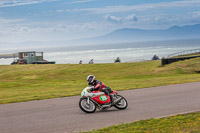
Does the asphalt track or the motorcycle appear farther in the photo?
the motorcycle

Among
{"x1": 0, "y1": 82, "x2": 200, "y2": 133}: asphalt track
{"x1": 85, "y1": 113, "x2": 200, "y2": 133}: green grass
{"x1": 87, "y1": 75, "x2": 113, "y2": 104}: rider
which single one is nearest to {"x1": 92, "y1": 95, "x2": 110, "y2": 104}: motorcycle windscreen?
{"x1": 87, "y1": 75, "x2": 113, "y2": 104}: rider

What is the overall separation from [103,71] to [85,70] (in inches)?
95.1

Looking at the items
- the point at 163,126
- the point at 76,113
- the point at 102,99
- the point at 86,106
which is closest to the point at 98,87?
the point at 102,99

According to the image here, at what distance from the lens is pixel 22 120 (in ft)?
34.0

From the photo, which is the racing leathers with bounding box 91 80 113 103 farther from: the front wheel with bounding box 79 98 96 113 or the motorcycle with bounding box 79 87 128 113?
the front wheel with bounding box 79 98 96 113

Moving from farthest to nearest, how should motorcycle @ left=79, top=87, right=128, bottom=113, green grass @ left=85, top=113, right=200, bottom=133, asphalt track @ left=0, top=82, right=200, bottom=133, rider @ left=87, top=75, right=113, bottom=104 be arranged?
rider @ left=87, top=75, right=113, bottom=104 < motorcycle @ left=79, top=87, right=128, bottom=113 < asphalt track @ left=0, top=82, right=200, bottom=133 < green grass @ left=85, top=113, right=200, bottom=133

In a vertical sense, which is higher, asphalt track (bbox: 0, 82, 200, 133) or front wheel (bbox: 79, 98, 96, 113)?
front wheel (bbox: 79, 98, 96, 113)

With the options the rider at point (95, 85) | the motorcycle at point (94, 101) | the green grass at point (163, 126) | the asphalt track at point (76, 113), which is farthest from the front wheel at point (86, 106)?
the green grass at point (163, 126)

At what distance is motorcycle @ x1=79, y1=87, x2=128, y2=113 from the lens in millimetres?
11586

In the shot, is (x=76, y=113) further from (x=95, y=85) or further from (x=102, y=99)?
(x=95, y=85)

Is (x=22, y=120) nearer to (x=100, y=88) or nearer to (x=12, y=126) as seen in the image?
(x=12, y=126)

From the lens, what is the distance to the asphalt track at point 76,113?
9359 millimetres

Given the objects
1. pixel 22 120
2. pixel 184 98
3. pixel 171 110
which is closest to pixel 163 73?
pixel 184 98

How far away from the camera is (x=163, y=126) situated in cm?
859
